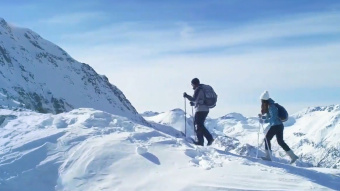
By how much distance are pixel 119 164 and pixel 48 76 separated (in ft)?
318

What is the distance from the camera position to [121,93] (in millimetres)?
152125

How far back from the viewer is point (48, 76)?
108 m

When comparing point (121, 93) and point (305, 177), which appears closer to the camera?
point (305, 177)

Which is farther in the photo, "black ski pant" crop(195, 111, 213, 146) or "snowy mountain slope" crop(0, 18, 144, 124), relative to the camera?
"snowy mountain slope" crop(0, 18, 144, 124)

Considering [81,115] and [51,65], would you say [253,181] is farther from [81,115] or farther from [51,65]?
[51,65]

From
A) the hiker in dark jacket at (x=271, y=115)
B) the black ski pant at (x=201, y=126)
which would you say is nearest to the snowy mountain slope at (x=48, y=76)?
the black ski pant at (x=201, y=126)

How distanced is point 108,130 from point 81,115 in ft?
5.09

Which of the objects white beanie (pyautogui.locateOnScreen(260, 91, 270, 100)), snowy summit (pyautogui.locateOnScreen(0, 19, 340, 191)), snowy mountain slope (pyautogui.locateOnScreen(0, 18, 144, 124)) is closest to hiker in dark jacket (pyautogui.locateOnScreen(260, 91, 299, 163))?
white beanie (pyautogui.locateOnScreen(260, 91, 270, 100))

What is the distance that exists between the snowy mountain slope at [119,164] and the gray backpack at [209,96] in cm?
224

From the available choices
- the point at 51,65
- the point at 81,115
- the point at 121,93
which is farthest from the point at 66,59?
the point at 81,115

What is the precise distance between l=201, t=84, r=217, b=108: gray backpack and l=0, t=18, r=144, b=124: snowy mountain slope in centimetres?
6448

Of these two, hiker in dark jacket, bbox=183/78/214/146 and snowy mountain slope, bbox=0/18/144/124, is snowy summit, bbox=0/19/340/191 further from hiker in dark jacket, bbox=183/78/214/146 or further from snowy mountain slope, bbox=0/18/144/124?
snowy mountain slope, bbox=0/18/144/124

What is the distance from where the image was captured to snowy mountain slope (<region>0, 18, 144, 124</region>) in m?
89.1

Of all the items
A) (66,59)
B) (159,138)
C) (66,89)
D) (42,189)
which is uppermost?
(66,59)
